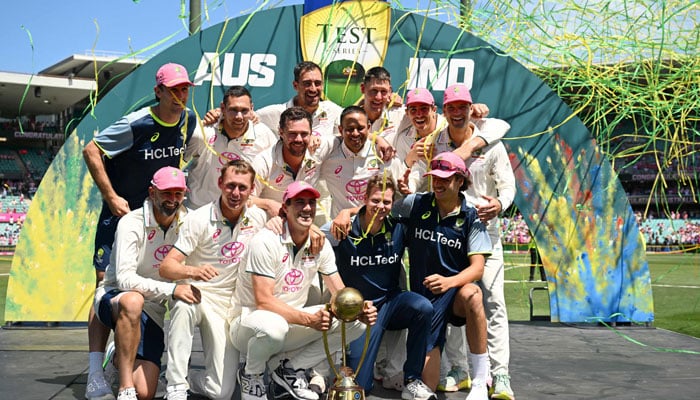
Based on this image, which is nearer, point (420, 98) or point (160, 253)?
point (160, 253)

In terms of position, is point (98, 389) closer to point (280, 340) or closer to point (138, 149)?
point (280, 340)

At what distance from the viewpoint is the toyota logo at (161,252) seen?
15.6 ft

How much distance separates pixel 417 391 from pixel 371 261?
0.87 m

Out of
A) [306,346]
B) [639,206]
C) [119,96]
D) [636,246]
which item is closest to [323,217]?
[306,346]

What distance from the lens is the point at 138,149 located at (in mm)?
5211

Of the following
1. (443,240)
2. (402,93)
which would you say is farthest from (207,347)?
(402,93)

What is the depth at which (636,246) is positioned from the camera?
781 centimetres

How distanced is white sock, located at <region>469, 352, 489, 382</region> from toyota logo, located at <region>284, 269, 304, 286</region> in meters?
1.13

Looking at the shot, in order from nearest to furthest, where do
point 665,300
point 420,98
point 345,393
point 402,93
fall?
point 345,393
point 420,98
point 402,93
point 665,300

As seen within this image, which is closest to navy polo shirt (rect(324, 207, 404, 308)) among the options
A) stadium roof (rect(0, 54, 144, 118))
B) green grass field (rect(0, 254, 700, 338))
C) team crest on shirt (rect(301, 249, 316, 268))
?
team crest on shirt (rect(301, 249, 316, 268))

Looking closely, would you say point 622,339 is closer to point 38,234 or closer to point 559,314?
point 559,314

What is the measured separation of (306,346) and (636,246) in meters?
4.27

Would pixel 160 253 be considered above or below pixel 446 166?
below

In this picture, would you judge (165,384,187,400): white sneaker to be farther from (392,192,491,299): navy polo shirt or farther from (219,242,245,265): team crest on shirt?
(392,192,491,299): navy polo shirt
